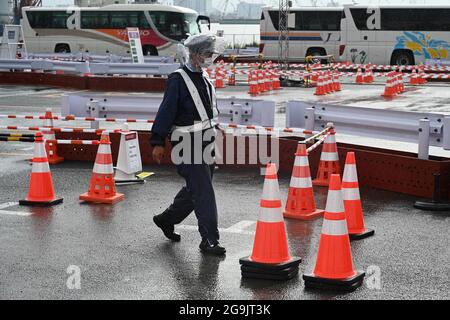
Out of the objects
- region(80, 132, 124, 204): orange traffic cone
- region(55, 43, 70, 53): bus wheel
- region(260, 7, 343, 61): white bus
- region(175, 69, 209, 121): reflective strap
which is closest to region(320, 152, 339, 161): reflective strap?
region(80, 132, 124, 204): orange traffic cone

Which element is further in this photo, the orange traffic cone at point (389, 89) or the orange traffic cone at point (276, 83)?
the orange traffic cone at point (276, 83)

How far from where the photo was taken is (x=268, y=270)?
7148mm

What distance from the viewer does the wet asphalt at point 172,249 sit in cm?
685

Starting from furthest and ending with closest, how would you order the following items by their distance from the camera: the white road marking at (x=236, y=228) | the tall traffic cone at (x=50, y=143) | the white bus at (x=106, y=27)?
1. the white bus at (x=106, y=27)
2. the tall traffic cone at (x=50, y=143)
3. the white road marking at (x=236, y=228)

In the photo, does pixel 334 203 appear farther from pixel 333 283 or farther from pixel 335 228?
pixel 333 283

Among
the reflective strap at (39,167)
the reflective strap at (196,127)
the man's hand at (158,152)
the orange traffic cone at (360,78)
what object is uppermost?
the reflective strap at (196,127)

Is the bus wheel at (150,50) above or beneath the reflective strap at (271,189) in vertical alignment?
beneath

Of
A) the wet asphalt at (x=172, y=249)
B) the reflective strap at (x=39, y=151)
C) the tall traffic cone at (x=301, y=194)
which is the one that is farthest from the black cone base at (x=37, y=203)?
the tall traffic cone at (x=301, y=194)

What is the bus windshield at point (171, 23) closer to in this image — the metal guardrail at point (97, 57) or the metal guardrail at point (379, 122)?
the metal guardrail at point (97, 57)

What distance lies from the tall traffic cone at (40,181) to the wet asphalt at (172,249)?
18 cm

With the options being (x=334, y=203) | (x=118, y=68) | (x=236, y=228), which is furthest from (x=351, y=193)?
(x=118, y=68)

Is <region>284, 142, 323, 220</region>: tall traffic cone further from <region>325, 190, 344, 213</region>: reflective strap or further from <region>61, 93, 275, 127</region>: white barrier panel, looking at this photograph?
<region>61, 93, 275, 127</region>: white barrier panel
